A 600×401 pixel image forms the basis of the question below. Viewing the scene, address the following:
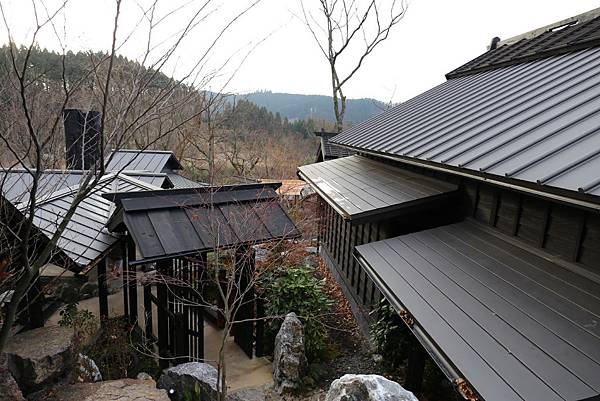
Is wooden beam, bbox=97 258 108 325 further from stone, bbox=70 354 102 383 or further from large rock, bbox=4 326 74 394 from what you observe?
large rock, bbox=4 326 74 394

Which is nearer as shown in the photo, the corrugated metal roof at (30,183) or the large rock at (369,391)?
the large rock at (369,391)

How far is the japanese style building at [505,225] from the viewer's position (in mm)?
2344

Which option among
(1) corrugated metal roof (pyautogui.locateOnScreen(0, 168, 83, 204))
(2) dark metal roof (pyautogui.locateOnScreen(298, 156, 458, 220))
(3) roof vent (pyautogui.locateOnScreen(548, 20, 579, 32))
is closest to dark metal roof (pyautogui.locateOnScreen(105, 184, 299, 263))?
(1) corrugated metal roof (pyautogui.locateOnScreen(0, 168, 83, 204))

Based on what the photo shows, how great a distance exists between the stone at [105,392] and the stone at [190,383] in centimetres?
27

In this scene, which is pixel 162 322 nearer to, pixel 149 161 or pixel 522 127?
pixel 522 127

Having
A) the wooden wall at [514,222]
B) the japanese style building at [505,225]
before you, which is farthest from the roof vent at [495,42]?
the wooden wall at [514,222]

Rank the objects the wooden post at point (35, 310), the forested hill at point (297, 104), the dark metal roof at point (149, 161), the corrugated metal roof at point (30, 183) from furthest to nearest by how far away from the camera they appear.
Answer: the forested hill at point (297, 104), the dark metal roof at point (149, 161), the wooden post at point (35, 310), the corrugated metal roof at point (30, 183)

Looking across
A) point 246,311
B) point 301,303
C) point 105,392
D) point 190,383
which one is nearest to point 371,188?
point 301,303

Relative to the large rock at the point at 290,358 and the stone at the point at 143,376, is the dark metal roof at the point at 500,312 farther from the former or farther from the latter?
the stone at the point at 143,376

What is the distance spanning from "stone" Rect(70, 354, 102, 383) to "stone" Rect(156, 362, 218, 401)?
910 millimetres

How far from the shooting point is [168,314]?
19.5 feet

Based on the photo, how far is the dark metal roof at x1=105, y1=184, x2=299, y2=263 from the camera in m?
5.25

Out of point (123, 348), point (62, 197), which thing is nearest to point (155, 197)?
point (62, 197)

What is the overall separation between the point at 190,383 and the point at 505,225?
459 cm
